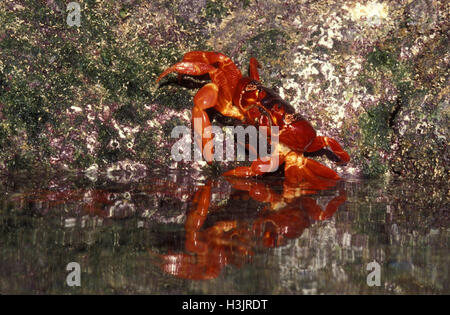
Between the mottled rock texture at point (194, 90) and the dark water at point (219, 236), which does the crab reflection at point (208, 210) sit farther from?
the mottled rock texture at point (194, 90)

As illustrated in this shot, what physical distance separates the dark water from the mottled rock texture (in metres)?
0.22

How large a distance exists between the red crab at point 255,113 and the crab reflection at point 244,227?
87 mm

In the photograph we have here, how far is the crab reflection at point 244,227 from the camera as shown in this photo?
1657 mm

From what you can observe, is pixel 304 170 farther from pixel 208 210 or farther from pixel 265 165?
pixel 208 210

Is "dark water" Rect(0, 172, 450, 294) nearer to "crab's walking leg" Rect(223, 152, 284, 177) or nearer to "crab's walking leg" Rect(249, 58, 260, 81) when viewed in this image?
"crab's walking leg" Rect(223, 152, 284, 177)

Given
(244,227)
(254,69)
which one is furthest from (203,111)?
(244,227)

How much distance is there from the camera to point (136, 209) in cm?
220

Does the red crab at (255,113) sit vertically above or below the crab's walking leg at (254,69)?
below

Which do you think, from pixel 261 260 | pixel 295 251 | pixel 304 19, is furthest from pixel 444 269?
pixel 304 19

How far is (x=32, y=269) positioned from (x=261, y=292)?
2.28ft

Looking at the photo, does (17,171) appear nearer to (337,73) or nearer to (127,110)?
(127,110)

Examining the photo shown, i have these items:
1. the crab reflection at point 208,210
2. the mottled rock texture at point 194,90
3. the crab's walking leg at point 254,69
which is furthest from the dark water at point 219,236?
the crab's walking leg at point 254,69

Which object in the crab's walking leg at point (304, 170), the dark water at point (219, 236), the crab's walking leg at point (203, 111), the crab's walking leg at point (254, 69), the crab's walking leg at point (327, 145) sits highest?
the crab's walking leg at point (254, 69)

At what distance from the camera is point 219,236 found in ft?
6.15
